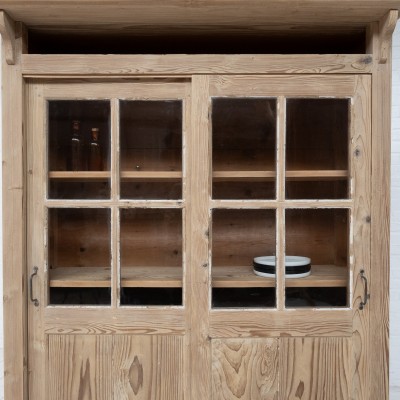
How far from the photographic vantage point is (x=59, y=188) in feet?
5.32

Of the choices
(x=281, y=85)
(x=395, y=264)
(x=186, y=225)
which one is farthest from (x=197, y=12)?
(x=395, y=264)

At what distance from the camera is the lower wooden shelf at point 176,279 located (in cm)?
162

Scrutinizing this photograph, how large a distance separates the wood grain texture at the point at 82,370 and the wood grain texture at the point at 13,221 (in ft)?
0.35

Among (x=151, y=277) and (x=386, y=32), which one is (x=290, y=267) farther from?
Result: (x=386, y=32)

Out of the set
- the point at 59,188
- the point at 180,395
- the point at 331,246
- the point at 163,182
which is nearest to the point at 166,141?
the point at 163,182

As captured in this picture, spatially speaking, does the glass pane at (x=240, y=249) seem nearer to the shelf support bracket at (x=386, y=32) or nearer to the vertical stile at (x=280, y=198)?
the vertical stile at (x=280, y=198)

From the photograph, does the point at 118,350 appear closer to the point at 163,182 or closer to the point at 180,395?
the point at 180,395

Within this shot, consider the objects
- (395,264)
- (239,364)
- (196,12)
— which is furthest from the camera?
(395,264)

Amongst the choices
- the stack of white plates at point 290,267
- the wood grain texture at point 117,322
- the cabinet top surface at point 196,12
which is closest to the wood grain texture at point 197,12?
the cabinet top surface at point 196,12

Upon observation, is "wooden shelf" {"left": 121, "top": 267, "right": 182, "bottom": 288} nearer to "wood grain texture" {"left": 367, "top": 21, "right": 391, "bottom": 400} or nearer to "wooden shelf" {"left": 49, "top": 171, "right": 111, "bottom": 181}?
"wooden shelf" {"left": 49, "top": 171, "right": 111, "bottom": 181}

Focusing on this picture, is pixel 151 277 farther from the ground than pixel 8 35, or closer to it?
closer to it

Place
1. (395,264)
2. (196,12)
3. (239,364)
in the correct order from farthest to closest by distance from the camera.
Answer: (395,264) < (239,364) < (196,12)

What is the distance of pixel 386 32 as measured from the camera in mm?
1509

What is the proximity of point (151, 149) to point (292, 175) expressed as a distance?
53 cm
